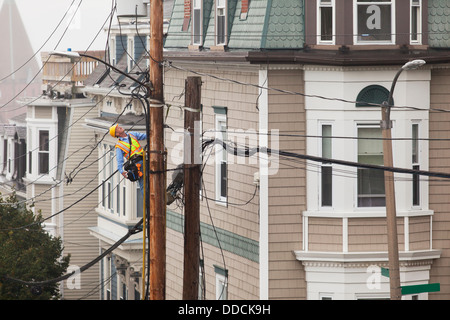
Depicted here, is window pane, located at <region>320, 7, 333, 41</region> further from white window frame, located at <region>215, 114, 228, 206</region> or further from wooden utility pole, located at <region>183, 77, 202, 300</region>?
wooden utility pole, located at <region>183, 77, 202, 300</region>

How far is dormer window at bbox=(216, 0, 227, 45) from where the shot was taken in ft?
78.1

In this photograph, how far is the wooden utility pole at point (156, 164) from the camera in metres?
17.8

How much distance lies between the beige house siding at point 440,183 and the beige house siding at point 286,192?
2.76 metres

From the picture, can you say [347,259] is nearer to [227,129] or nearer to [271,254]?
[271,254]

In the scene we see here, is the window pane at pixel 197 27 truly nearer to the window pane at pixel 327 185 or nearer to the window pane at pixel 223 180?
the window pane at pixel 223 180

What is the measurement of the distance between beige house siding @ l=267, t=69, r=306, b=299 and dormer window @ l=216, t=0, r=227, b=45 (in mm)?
2552

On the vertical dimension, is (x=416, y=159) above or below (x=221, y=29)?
below

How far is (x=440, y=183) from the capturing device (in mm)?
22250

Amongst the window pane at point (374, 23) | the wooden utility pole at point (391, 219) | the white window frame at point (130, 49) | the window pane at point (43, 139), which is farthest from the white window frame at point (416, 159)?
the window pane at point (43, 139)

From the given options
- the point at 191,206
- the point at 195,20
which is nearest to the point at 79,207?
the point at 195,20

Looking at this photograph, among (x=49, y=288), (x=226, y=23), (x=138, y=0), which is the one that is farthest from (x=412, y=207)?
(x=49, y=288)

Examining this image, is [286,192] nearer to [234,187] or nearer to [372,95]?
[234,187]

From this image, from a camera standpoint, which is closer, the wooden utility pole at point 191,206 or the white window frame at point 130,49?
the wooden utility pole at point 191,206

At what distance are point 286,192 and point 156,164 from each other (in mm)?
4620
